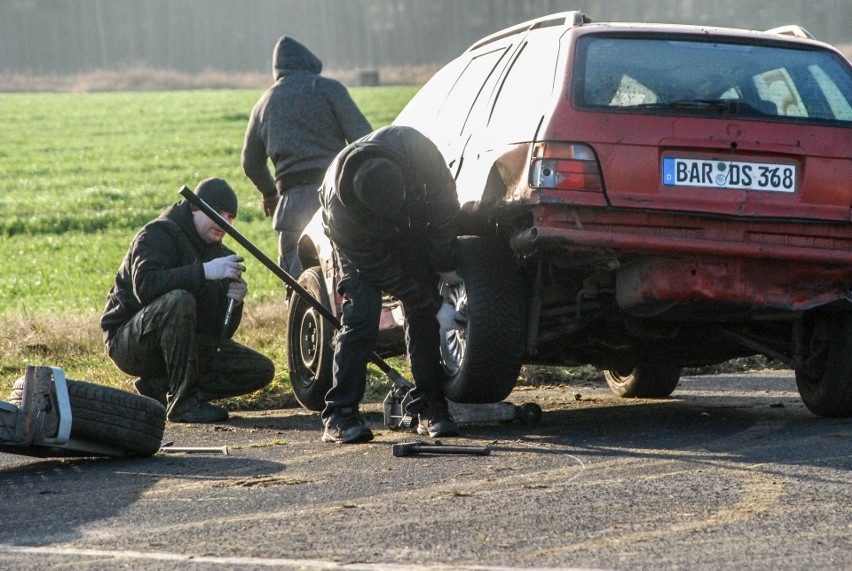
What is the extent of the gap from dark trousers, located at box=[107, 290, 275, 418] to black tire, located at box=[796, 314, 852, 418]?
11.1ft

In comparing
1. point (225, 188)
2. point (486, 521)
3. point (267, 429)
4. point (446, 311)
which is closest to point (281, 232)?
point (225, 188)

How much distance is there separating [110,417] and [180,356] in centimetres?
183

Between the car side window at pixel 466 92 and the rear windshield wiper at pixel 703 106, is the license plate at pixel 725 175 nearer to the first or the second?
the rear windshield wiper at pixel 703 106

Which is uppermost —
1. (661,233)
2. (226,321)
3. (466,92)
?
(466,92)

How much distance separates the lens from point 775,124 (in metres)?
6.32

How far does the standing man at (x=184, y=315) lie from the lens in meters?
8.17

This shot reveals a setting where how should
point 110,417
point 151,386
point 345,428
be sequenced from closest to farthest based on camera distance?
1. point 110,417
2. point 345,428
3. point 151,386

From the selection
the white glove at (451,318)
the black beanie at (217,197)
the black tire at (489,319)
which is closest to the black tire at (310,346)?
the black beanie at (217,197)

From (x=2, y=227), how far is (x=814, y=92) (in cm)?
1848

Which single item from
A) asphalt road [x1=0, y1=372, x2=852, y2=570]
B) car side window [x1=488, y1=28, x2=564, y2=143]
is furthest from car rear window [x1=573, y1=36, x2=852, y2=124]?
asphalt road [x1=0, y1=372, x2=852, y2=570]

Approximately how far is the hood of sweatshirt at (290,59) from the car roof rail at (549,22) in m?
2.30

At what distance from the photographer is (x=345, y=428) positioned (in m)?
6.87

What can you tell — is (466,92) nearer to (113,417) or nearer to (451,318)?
(451,318)

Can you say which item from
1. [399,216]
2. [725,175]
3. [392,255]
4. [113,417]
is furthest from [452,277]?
[113,417]
